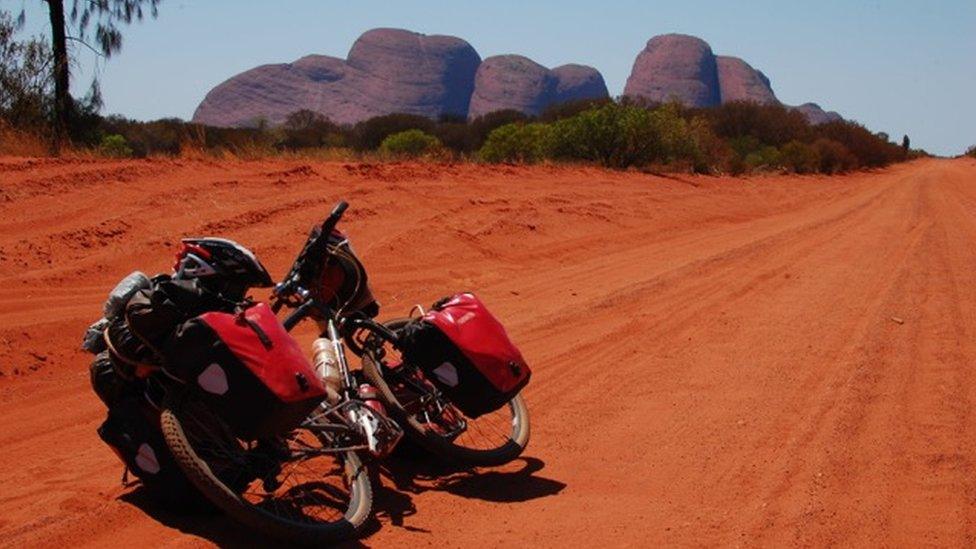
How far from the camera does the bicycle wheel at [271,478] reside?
4.35 metres

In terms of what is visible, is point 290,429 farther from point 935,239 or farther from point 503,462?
point 935,239

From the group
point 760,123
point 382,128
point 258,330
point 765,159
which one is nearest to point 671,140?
point 765,159

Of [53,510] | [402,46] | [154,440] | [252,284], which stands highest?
[402,46]

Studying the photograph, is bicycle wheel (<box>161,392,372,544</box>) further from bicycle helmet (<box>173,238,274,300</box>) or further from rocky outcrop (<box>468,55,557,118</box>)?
rocky outcrop (<box>468,55,557,118</box>)

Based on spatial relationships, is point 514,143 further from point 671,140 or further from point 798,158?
point 798,158

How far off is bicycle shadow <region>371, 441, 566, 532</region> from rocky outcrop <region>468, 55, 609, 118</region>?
102 m

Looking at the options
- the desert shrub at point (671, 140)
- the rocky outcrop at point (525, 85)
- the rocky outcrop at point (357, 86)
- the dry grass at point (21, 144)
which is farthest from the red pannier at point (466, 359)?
the rocky outcrop at point (525, 85)

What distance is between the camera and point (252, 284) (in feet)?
16.5

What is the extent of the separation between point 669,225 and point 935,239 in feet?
14.5

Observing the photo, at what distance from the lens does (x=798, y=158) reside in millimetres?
47281

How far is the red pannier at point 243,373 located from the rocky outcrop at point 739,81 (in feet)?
441

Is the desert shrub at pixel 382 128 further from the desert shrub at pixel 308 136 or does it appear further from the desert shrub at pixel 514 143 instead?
the desert shrub at pixel 514 143

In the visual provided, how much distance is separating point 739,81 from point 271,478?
13946 cm

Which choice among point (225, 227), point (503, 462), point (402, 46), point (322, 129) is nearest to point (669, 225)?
point (225, 227)
